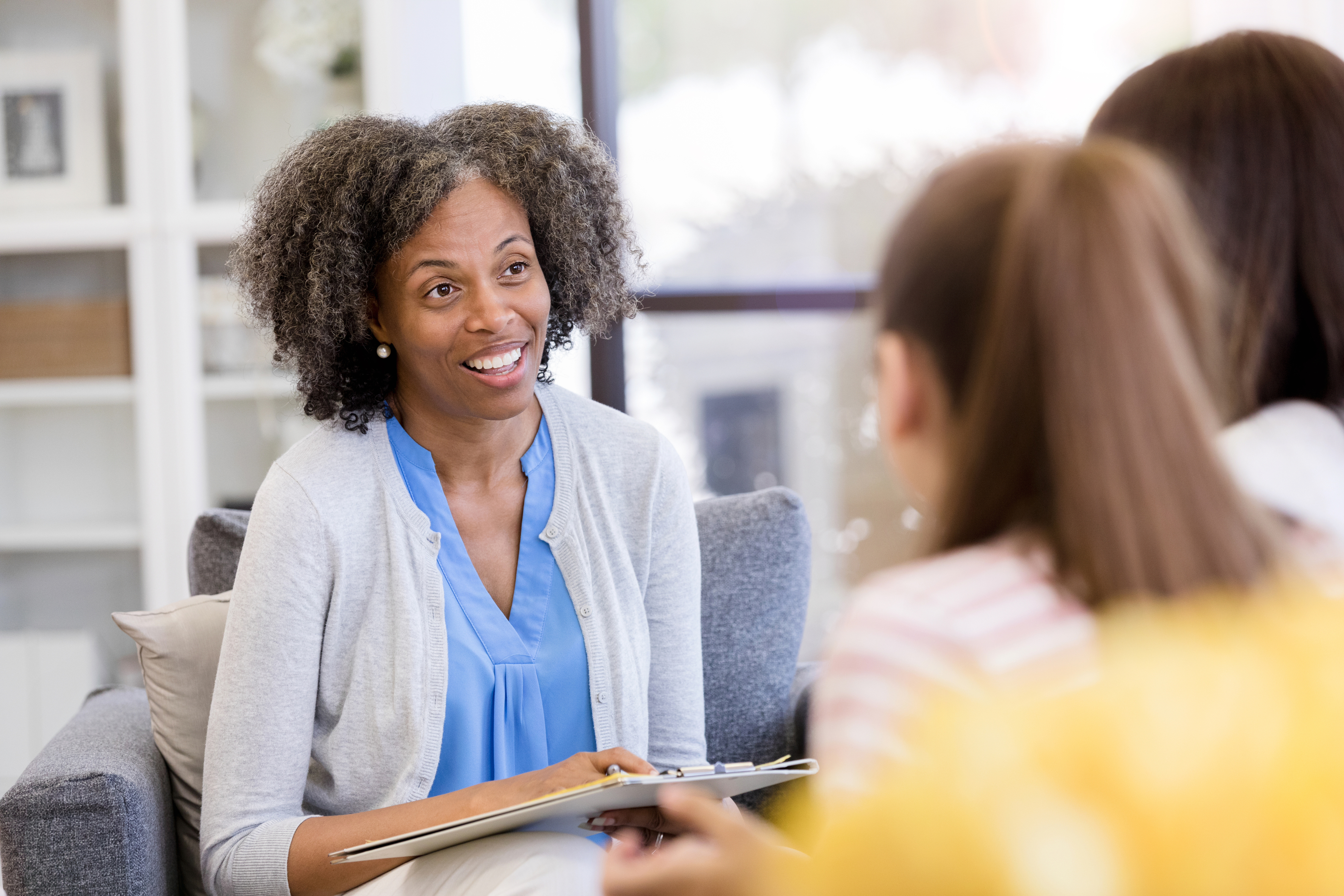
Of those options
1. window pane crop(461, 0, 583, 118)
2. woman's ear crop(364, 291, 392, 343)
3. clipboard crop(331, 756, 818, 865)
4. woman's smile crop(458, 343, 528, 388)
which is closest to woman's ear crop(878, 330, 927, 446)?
clipboard crop(331, 756, 818, 865)

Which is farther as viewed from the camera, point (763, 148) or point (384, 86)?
point (763, 148)

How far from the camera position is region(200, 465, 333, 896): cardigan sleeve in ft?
4.17

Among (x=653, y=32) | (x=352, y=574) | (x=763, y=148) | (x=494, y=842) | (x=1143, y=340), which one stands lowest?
(x=494, y=842)

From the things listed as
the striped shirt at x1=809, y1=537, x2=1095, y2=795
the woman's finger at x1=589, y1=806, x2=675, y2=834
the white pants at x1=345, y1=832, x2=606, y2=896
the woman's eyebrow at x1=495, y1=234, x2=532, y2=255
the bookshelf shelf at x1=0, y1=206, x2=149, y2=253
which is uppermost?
the bookshelf shelf at x1=0, y1=206, x2=149, y2=253

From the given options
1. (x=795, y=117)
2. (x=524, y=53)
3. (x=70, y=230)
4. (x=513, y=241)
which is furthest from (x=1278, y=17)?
(x=70, y=230)

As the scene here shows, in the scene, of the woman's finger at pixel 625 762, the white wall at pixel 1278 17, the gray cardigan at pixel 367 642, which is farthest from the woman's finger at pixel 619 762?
the white wall at pixel 1278 17

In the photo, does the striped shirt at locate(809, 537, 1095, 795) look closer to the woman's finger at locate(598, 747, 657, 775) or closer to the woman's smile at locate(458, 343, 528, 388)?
the woman's finger at locate(598, 747, 657, 775)

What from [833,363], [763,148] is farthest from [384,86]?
[833,363]

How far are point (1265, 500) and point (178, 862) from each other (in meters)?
1.33

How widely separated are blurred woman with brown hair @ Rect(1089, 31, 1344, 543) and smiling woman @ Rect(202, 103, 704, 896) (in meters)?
0.71

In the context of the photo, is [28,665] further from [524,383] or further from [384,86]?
[524,383]

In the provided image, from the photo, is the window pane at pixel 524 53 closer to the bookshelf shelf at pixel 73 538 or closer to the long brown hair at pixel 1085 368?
the bookshelf shelf at pixel 73 538

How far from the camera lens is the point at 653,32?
3098 mm

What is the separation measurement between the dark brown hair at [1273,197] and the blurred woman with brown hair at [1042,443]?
23 centimetres
